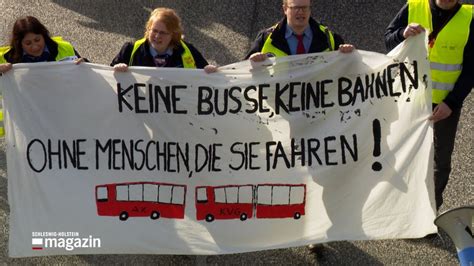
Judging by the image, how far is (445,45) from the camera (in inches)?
199

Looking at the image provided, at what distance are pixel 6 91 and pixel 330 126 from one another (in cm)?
212

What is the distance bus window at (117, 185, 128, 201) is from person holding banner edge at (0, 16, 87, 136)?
869mm

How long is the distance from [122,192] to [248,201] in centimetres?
84

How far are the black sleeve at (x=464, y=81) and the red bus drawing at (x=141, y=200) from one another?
186cm

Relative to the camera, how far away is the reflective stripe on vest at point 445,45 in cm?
500

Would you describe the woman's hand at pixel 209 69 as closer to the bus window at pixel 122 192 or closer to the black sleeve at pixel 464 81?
the bus window at pixel 122 192

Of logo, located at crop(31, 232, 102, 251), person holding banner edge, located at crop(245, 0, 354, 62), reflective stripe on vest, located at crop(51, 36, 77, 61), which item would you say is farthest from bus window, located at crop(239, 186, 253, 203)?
reflective stripe on vest, located at crop(51, 36, 77, 61)

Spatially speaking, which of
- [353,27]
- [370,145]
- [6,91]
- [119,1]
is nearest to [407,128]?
[370,145]

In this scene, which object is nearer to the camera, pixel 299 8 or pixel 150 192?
pixel 299 8

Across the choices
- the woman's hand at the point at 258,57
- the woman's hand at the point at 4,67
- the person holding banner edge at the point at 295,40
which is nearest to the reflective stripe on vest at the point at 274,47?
the person holding banner edge at the point at 295,40

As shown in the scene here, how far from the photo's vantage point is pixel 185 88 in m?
5.00

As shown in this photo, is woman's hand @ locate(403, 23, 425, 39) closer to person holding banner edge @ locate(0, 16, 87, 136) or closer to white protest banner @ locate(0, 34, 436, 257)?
white protest banner @ locate(0, 34, 436, 257)

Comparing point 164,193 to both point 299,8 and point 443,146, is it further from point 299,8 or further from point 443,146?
point 443,146

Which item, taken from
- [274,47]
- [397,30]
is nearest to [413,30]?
[397,30]
